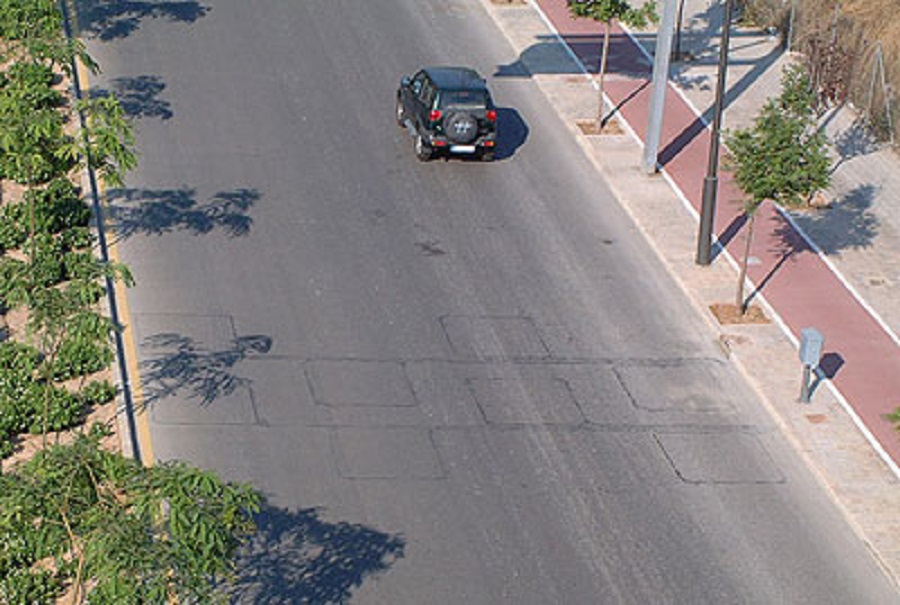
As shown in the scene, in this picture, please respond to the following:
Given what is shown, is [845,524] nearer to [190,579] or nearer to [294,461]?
[294,461]

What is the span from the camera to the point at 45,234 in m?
28.7

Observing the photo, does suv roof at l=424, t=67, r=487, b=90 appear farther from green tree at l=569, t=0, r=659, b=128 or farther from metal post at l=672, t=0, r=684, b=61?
metal post at l=672, t=0, r=684, b=61

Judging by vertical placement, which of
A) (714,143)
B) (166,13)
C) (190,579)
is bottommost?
(166,13)

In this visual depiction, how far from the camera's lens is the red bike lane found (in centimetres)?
2598

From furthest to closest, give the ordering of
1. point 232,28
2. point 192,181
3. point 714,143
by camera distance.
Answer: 1. point 232,28
2. point 192,181
3. point 714,143

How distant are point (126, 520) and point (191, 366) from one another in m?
10.5

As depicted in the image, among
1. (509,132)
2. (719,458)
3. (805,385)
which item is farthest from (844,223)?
(719,458)

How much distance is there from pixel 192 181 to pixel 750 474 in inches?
538

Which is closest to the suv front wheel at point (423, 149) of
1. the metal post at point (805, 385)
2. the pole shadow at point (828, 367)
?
the pole shadow at point (828, 367)

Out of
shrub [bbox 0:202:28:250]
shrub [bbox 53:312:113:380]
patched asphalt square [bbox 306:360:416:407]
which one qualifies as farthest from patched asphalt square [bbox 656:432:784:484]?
shrub [bbox 0:202:28:250]

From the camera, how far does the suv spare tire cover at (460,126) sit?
106 feet

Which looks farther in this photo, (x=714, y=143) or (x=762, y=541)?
(x=714, y=143)

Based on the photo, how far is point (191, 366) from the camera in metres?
25.3

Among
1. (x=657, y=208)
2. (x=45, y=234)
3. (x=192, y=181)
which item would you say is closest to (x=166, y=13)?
(x=192, y=181)
